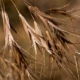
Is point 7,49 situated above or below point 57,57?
above

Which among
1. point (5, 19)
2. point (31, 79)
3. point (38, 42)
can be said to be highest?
point (5, 19)

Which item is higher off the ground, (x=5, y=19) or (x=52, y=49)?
(x=5, y=19)

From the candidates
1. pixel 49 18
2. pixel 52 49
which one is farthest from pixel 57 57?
pixel 49 18

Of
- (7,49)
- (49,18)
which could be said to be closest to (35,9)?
(49,18)

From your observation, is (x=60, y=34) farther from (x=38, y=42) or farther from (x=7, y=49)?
(x=7, y=49)

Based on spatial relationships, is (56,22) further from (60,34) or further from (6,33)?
(6,33)

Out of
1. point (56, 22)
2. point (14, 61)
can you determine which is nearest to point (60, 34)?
point (56, 22)

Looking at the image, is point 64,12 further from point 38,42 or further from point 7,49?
point 7,49

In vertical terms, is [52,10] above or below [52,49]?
above
